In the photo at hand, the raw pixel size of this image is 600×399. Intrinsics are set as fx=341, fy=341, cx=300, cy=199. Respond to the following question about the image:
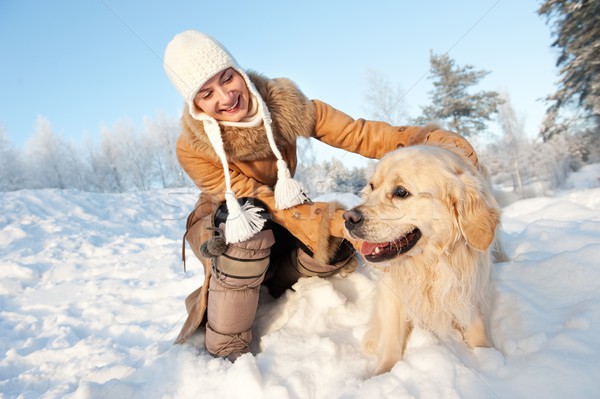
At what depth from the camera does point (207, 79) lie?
2.03m

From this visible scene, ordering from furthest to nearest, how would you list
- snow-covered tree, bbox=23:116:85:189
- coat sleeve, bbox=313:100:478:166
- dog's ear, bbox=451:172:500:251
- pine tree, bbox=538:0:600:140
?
→ snow-covered tree, bbox=23:116:85:189 < pine tree, bbox=538:0:600:140 < coat sleeve, bbox=313:100:478:166 < dog's ear, bbox=451:172:500:251

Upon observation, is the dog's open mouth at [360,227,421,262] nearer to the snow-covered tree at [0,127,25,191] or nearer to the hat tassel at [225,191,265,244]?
the hat tassel at [225,191,265,244]

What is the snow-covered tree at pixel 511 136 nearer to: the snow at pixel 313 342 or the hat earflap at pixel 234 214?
the snow at pixel 313 342

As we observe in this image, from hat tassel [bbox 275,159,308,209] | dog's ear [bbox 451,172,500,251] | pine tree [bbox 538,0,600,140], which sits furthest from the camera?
pine tree [bbox 538,0,600,140]

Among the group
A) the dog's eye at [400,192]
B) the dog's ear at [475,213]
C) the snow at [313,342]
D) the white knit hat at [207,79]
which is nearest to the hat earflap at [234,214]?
the white knit hat at [207,79]

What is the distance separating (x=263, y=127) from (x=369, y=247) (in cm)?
98

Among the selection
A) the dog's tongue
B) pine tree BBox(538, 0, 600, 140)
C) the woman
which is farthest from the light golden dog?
pine tree BBox(538, 0, 600, 140)

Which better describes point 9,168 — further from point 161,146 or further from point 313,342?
point 313,342

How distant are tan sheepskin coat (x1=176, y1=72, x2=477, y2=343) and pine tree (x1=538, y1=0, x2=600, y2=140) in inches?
462

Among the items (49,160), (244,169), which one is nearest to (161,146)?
(49,160)

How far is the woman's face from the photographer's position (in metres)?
2.10

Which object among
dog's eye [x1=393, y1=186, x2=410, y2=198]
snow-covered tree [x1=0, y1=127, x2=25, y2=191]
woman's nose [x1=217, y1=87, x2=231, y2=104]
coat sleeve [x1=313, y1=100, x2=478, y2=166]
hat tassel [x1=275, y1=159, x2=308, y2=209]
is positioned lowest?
dog's eye [x1=393, y1=186, x2=410, y2=198]

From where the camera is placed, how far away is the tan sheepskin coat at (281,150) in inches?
81.4

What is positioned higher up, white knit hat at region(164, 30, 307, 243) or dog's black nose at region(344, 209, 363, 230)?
white knit hat at region(164, 30, 307, 243)
